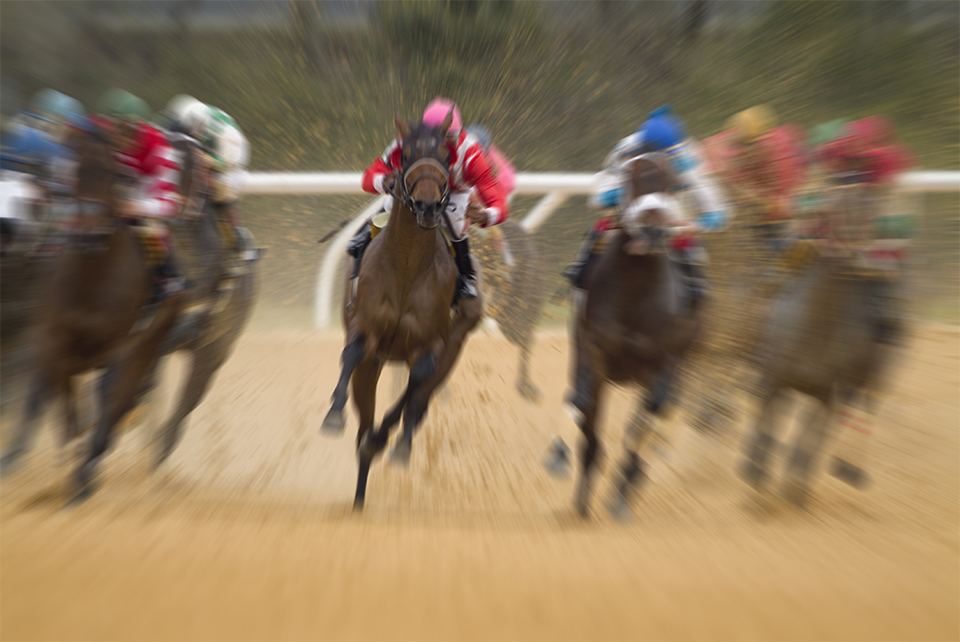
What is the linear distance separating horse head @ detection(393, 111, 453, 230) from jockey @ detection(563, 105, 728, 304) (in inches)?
39.5

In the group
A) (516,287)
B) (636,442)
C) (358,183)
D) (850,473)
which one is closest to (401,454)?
(636,442)

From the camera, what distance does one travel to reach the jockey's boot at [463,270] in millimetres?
3889

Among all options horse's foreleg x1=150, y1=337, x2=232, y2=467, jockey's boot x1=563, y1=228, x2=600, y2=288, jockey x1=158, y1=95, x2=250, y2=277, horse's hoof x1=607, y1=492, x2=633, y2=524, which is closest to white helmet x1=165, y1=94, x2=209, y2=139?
jockey x1=158, y1=95, x2=250, y2=277

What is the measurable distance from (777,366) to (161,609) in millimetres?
3371

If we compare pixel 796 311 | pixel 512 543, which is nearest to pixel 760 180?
pixel 796 311

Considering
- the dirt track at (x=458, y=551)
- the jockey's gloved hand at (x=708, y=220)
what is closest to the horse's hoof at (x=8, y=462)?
the dirt track at (x=458, y=551)

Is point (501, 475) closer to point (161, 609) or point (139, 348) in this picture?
point (139, 348)

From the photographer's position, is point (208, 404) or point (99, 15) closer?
point (208, 404)

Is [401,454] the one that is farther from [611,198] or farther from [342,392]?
[611,198]

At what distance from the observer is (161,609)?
2.14 metres

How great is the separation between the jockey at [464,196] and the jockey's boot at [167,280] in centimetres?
93

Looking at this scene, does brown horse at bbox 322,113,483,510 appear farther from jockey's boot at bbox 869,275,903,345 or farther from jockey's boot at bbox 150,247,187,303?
jockey's boot at bbox 869,275,903,345

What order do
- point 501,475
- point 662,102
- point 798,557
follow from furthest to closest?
point 662,102 < point 501,475 < point 798,557

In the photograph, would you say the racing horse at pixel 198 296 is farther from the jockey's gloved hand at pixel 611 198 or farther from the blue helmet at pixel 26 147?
the jockey's gloved hand at pixel 611 198
